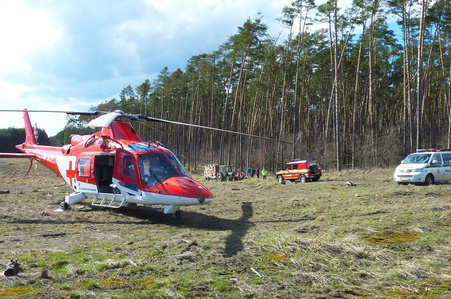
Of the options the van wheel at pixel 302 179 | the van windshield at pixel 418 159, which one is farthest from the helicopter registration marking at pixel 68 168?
the van wheel at pixel 302 179

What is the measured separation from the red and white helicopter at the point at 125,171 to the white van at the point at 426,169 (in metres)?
11.8

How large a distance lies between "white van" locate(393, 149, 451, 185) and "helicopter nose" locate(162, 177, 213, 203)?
11.9 meters

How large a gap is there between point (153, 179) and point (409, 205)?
24.1 feet

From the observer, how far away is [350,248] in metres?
6.58

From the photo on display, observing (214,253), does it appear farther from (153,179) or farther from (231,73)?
(231,73)

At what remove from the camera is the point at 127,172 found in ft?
38.5

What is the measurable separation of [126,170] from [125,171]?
5 centimetres

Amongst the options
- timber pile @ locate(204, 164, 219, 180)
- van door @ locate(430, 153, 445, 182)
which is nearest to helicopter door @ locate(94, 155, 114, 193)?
van door @ locate(430, 153, 445, 182)

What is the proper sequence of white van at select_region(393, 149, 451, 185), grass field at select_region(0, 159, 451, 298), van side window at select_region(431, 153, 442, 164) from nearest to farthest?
grass field at select_region(0, 159, 451, 298)
white van at select_region(393, 149, 451, 185)
van side window at select_region(431, 153, 442, 164)

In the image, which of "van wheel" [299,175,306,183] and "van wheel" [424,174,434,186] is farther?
"van wheel" [299,175,306,183]

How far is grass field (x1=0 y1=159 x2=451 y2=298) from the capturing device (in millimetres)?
5004

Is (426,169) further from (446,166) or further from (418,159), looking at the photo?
(446,166)

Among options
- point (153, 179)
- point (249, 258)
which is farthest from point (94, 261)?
point (153, 179)

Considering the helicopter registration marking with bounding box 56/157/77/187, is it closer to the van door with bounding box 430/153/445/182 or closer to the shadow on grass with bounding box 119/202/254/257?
the shadow on grass with bounding box 119/202/254/257
